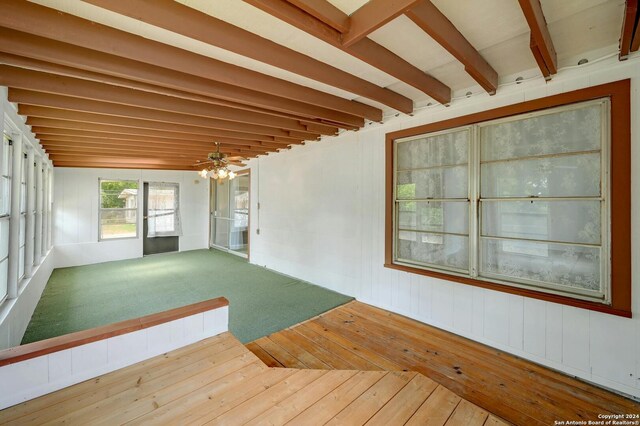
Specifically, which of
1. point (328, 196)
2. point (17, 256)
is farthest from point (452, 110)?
point (17, 256)

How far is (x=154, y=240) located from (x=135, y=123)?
5.17m

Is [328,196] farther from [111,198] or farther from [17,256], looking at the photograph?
[111,198]

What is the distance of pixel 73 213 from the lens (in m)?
6.39

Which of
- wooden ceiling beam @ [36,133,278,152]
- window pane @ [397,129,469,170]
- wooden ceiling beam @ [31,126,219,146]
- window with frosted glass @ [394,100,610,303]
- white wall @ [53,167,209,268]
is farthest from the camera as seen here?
white wall @ [53,167,209,268]

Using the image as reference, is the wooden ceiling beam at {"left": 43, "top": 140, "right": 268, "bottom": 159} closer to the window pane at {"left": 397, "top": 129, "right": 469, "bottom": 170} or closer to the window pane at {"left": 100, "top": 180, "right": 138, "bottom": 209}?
the window pane at {"left": 100, "top": 180, "right": 138, "bottom": 209}

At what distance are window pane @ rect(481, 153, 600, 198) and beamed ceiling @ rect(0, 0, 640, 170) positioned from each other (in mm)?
757

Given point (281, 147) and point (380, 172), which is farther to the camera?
point (281, 147)

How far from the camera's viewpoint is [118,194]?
6.99m

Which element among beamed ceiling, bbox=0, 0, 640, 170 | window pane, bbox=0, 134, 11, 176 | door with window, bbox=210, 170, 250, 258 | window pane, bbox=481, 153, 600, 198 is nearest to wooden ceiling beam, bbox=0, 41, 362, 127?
beamed ceiling, bbox=0, 0, 640, 170

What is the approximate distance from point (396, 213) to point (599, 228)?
1855 millimetres

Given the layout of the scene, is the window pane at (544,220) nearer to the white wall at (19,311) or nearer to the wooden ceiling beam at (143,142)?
the wooden ceiling beam at (143,142)

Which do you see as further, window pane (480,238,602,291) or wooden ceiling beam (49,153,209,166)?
wooden ceiling beam (49,153,209,166)

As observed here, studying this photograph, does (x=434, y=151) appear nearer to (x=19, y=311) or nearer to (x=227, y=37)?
(x=227, y=37)

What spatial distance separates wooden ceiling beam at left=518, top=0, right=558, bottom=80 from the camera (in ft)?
4.89
